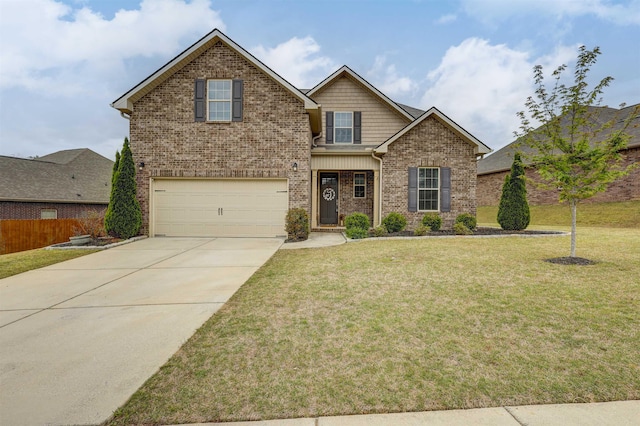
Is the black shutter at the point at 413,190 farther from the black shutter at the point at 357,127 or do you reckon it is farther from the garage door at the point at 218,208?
the garage door at the point at 218,208

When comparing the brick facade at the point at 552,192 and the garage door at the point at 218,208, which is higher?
the brick facade at the point at 552,192

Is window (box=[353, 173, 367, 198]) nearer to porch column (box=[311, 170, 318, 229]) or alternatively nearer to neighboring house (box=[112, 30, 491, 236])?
porch column (box=[311, 170, 318, 229])

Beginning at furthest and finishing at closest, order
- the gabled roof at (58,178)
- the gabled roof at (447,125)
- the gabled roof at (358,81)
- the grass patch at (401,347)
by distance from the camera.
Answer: the gabled roof at (58,178) → the gabled roof at (358,81) → the gabled roof at (447,125) → the grass patch at (401,347)

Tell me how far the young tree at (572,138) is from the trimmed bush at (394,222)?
5.26 m

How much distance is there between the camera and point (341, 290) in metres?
4.80

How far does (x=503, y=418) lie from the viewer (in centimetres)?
207

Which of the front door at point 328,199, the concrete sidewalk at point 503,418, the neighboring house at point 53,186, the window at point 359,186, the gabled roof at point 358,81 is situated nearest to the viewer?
the concrete sidewalk at point 503,418

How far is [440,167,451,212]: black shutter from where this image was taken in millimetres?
12555

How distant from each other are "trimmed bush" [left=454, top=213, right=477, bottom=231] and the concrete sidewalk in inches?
414

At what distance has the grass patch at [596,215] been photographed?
15016 millimetres

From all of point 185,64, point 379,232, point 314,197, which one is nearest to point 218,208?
point 314,197

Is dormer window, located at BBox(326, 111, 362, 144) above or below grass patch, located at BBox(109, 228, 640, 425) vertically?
above

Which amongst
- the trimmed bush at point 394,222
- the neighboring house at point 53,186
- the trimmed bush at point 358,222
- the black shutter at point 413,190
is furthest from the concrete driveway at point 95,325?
the neighboring house at point 53,186

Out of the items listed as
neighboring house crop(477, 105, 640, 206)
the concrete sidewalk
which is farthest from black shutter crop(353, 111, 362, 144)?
the concrete sidewalk
